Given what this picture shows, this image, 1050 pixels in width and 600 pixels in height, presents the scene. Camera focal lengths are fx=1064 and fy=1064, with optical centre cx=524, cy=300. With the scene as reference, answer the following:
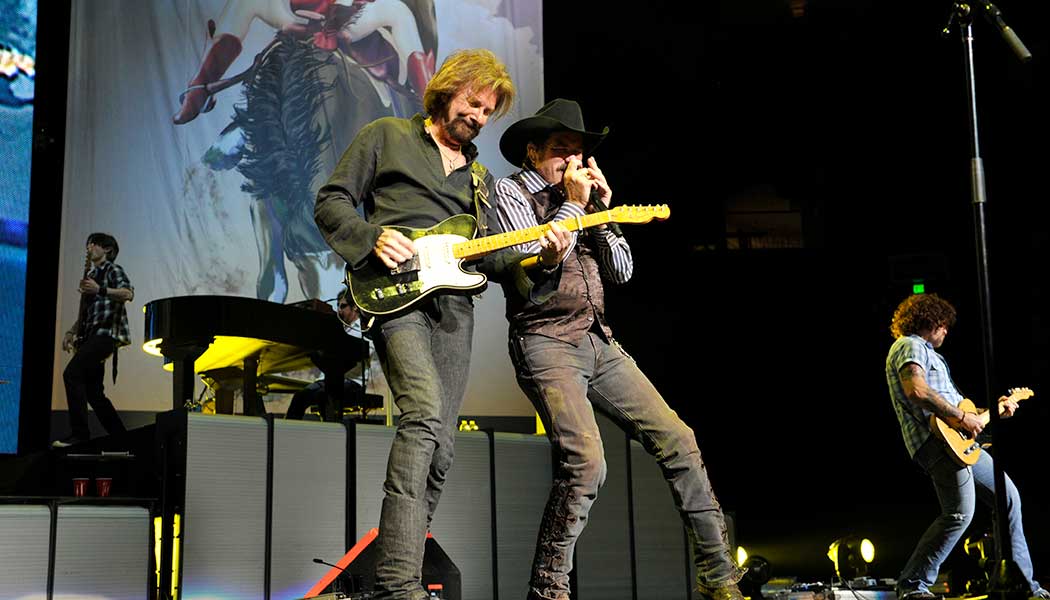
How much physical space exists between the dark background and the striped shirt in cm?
454

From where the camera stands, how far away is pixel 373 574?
3471mm

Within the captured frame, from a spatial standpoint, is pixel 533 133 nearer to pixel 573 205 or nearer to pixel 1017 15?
pixel 573 205

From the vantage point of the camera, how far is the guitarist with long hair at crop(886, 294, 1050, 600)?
5.44 metres

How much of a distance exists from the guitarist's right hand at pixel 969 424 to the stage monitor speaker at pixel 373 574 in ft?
10.4

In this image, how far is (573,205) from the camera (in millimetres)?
3326

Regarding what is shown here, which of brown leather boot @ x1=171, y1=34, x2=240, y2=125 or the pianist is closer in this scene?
the pianist

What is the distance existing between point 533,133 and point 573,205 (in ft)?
1.08

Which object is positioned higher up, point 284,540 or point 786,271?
point 786,271

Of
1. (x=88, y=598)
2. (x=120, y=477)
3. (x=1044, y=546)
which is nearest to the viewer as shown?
(x=88, y=598)

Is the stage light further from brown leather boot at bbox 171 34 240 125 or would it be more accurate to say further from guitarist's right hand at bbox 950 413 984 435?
brown leather boot at bbox 171 34 240 125

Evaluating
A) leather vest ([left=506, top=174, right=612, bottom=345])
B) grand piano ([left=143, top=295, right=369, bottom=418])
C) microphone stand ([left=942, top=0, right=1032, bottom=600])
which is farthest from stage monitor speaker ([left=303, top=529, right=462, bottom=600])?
grand piano ([left=143, top=295, right=369, bottom=418])

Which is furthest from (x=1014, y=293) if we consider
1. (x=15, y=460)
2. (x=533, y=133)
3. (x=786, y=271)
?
(x=15, y=460)

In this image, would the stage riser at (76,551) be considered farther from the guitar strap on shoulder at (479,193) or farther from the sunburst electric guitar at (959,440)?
the sunburst electric guitar at (959,440)

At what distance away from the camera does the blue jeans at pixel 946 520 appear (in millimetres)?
5418
